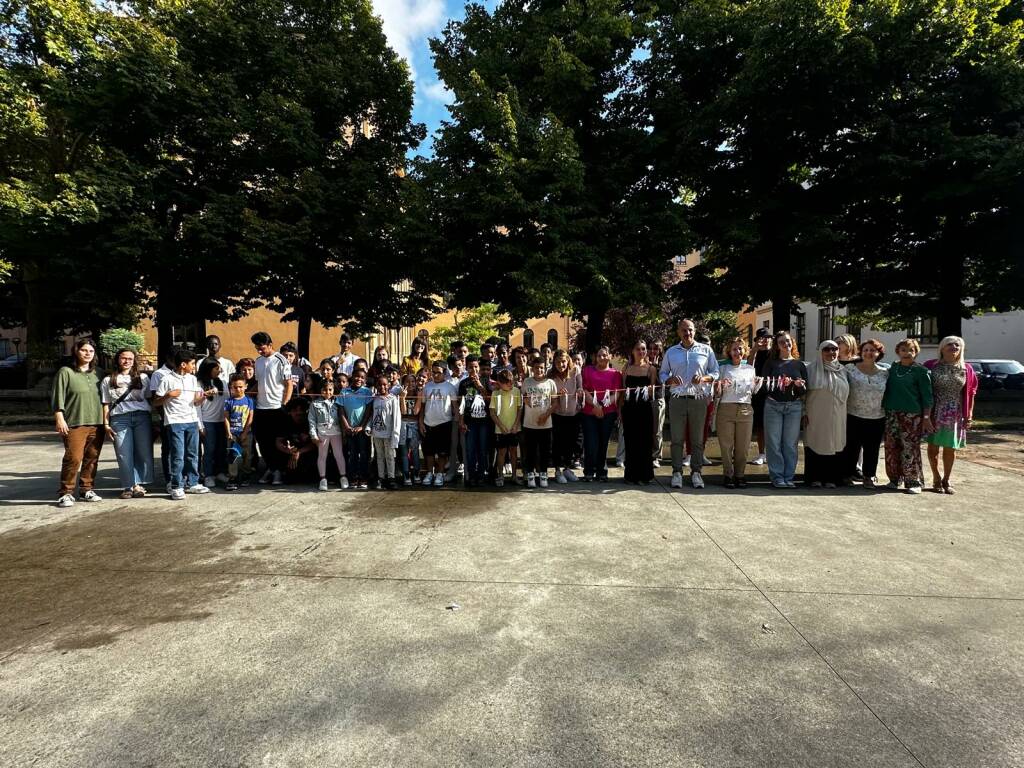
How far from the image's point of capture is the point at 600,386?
281 inches

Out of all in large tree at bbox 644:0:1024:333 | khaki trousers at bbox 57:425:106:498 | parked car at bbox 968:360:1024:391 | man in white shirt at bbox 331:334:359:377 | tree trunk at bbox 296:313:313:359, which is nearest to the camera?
khaki trousers at bbox 57:425:106:498

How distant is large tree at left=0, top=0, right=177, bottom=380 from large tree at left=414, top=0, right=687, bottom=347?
7.86m

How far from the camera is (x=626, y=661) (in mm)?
2857

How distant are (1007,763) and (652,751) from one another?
1440mm

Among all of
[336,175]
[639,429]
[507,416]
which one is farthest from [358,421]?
[336,175]

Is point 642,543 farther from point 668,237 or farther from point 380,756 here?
point 668,237

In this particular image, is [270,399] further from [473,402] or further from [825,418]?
[825,418]

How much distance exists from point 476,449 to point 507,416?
63cm

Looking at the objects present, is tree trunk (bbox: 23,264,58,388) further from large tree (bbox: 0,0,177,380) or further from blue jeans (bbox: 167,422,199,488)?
blue jeans (bbox: 167,422,199,488)

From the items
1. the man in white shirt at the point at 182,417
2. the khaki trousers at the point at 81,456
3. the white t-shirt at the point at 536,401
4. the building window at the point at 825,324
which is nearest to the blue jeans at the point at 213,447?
the man in white shirt at the point at 182,417

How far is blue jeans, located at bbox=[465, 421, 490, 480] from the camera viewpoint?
23.2 ft

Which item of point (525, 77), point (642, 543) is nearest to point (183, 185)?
point (525, 77)

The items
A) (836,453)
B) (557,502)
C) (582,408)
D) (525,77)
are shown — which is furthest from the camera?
(525,77)

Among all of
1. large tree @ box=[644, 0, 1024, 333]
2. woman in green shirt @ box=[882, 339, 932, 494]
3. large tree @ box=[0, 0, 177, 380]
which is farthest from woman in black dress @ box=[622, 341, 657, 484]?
large tree @ box=[0, 0, 177, 380]
